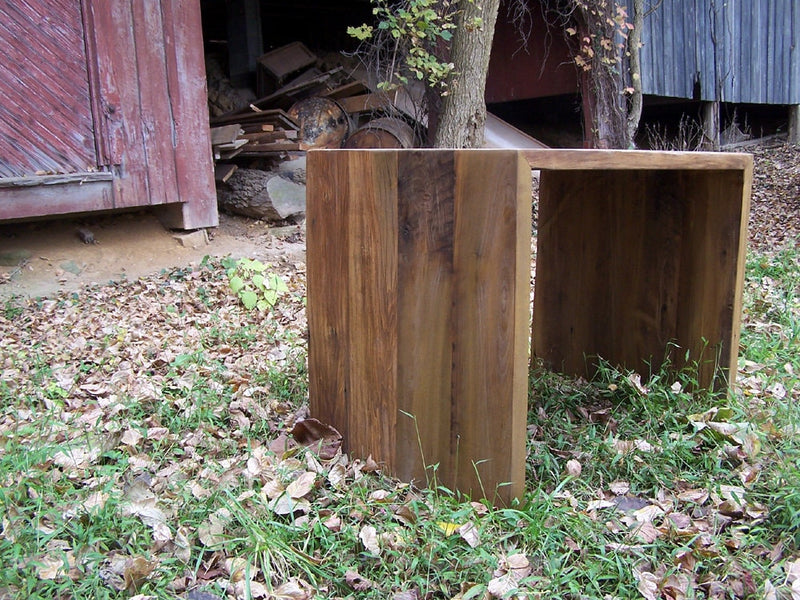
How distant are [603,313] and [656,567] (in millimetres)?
1404

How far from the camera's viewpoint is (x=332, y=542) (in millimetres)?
1866

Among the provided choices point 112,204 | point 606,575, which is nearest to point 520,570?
point 606,575

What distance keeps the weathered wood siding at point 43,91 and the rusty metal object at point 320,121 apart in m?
3.00

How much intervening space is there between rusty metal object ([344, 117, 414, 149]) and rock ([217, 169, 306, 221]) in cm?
112

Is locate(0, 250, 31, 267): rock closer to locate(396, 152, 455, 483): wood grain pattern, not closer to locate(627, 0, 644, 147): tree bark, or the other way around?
locate(396, 152, 455, 483): wood grain pattern

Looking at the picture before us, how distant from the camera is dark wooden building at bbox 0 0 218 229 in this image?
560 centimetres

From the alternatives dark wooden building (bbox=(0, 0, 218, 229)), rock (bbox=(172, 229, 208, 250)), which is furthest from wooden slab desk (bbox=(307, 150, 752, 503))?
rock (bbox=(172, 229, 208, 250))

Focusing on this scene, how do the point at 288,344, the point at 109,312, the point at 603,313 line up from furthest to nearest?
the point at 109,312, the point at 288,344, the point at 603,313

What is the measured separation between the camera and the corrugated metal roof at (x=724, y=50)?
9469 mm

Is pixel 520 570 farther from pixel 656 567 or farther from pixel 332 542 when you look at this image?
pixel 332 542

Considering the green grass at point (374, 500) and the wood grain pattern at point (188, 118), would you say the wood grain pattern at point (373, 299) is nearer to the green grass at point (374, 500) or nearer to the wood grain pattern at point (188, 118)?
the green grass at point (374, 500)

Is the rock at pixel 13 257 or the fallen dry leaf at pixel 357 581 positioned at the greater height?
the rock at pixel 13 257

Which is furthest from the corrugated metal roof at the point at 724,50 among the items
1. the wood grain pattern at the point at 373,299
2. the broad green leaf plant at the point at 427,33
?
the wood grain pattern at the point at 373,299

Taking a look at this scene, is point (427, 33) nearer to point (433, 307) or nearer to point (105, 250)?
point (105, 250)
